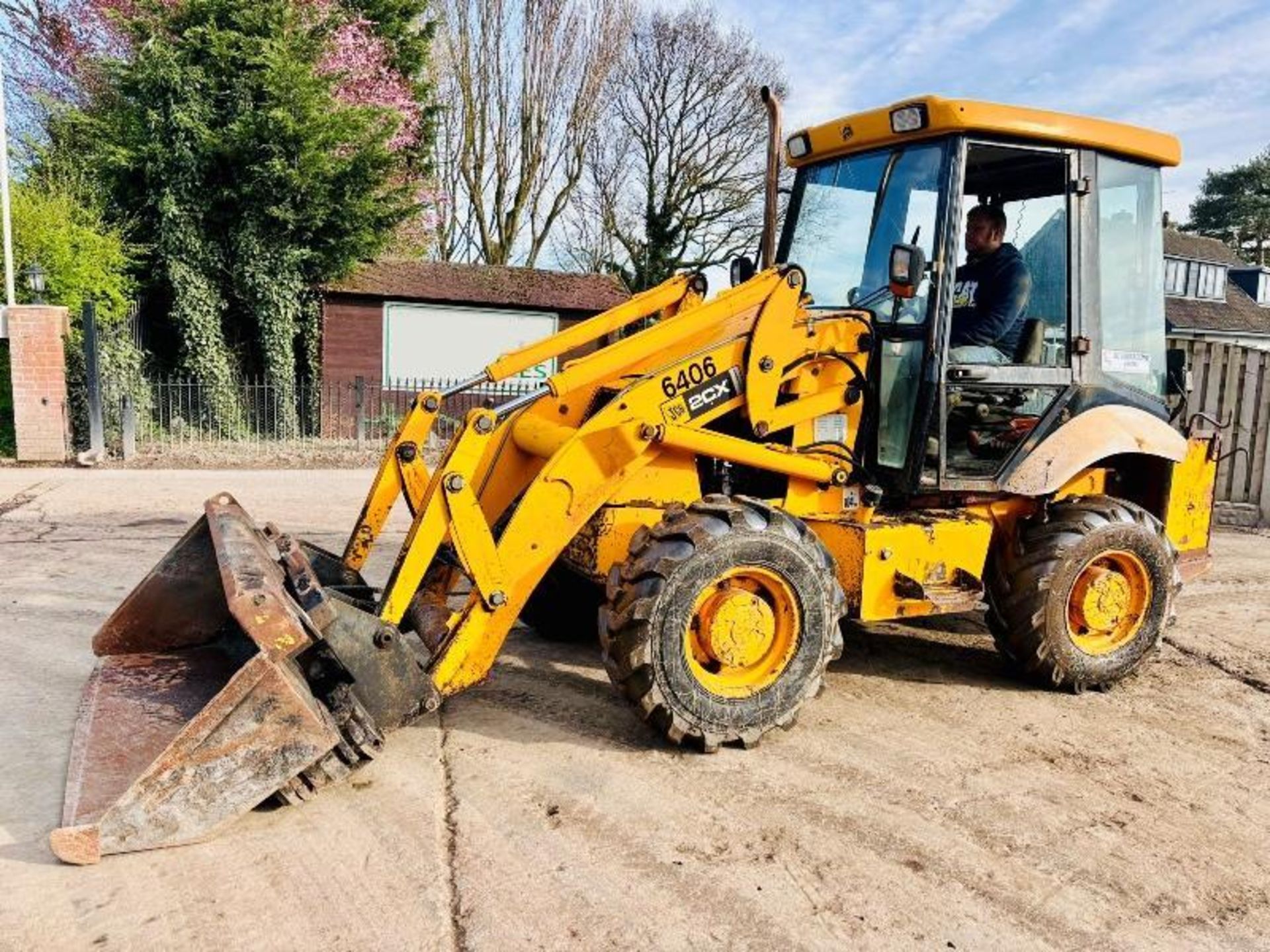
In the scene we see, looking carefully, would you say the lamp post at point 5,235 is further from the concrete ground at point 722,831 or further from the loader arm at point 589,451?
the loader arm at point 589,451

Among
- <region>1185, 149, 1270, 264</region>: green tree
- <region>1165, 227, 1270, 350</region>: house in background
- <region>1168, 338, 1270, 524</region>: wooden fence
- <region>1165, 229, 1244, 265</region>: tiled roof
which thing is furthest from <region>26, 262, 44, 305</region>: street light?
<region>1185, 149, 1270, 264</region>: green tree

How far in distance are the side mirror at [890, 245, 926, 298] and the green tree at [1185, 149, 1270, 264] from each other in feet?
173

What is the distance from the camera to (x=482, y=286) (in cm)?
1970

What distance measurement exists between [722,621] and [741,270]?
2455mm

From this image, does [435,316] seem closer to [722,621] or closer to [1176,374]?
[1176,374]

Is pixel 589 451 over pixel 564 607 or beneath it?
over

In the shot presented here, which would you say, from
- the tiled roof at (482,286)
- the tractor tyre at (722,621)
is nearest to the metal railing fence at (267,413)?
the tiled roof at (482,286)

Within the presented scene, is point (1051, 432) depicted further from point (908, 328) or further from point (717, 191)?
point (717, 191)

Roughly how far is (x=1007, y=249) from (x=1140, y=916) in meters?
3.27

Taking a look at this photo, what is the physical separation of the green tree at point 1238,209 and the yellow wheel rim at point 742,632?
176ft

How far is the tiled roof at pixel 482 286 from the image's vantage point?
18.6m

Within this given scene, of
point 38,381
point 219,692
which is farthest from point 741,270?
point 38,381

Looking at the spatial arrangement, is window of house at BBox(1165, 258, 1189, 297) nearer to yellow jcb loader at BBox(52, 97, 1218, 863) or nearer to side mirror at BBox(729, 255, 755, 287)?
yellow jcb loader at BBox(52, 97, 1218, 863)

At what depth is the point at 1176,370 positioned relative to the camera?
567 centimetres
